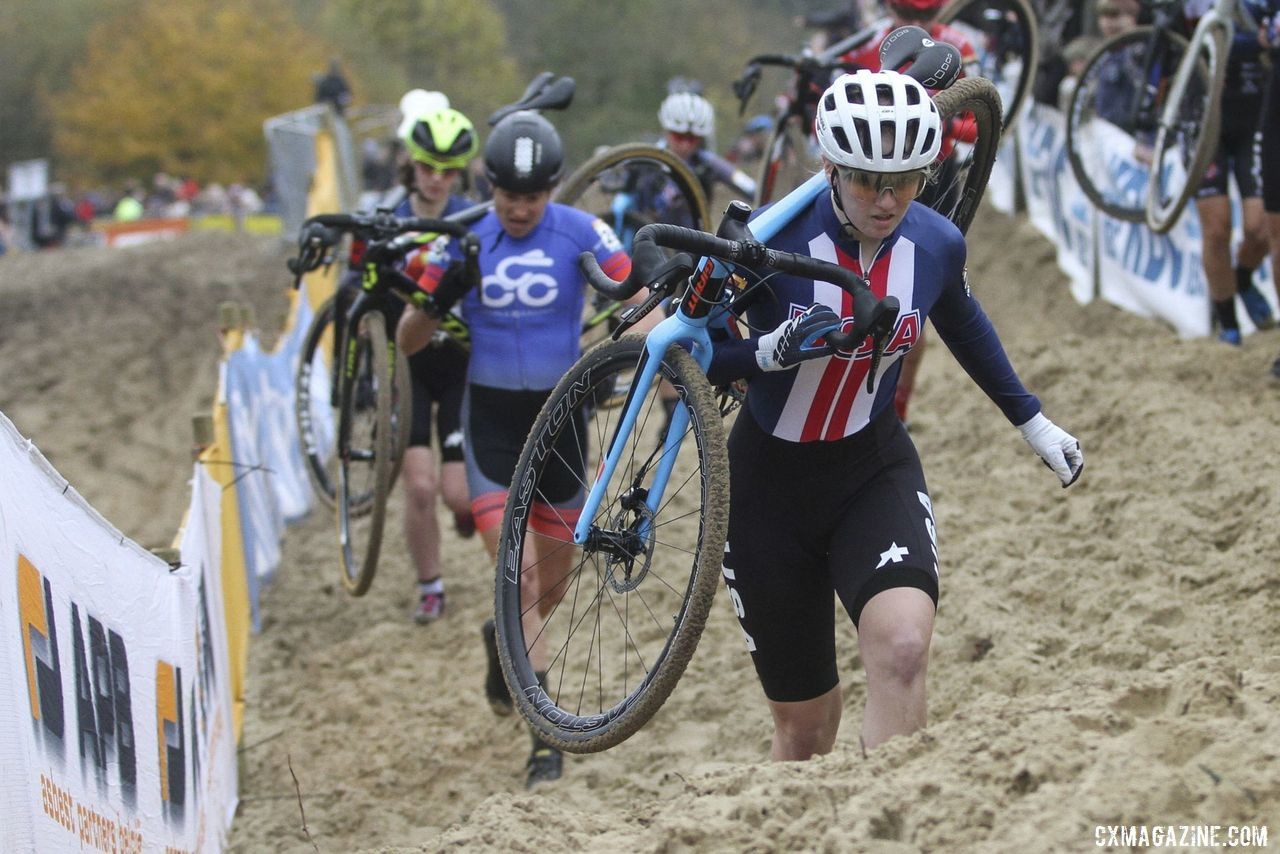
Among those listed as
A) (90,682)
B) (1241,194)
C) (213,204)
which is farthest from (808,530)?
(213,204)

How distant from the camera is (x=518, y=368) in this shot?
6.25 m

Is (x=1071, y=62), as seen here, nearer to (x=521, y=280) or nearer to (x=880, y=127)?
(x=521, y=280)

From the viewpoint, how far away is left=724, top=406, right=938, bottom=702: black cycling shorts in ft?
14.0

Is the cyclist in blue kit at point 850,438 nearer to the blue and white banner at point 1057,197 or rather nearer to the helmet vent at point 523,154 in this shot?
the helmet vent at point 523,154

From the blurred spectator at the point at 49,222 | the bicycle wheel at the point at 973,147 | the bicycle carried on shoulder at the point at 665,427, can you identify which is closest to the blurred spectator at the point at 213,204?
the blurred spectator at the point at 49,222

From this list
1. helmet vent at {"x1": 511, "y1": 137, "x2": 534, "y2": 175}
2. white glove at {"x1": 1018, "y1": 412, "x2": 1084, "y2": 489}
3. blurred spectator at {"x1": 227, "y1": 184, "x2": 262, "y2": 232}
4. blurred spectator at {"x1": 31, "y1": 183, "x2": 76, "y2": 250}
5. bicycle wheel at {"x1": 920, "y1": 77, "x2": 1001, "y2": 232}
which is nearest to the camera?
white glove at {"x1": 1018, "y1": 412, "x2": 1084, "y2": 489}

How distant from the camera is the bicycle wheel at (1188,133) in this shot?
25.2 feet

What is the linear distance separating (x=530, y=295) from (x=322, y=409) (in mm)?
5470

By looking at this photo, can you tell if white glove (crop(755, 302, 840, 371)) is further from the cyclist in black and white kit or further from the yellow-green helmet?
the cyclist in black and white kit

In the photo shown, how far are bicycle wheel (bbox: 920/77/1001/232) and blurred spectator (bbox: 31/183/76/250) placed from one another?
27.6m

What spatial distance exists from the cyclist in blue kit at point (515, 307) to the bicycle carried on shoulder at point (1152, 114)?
3.63 meters

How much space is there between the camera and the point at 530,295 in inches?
244

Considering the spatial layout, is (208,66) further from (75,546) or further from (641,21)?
(75,546)

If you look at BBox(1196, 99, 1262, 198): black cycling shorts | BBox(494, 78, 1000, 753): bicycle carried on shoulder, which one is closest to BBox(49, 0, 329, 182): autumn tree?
BBox(1196, 99, 1262, 198): black cycling shorts
